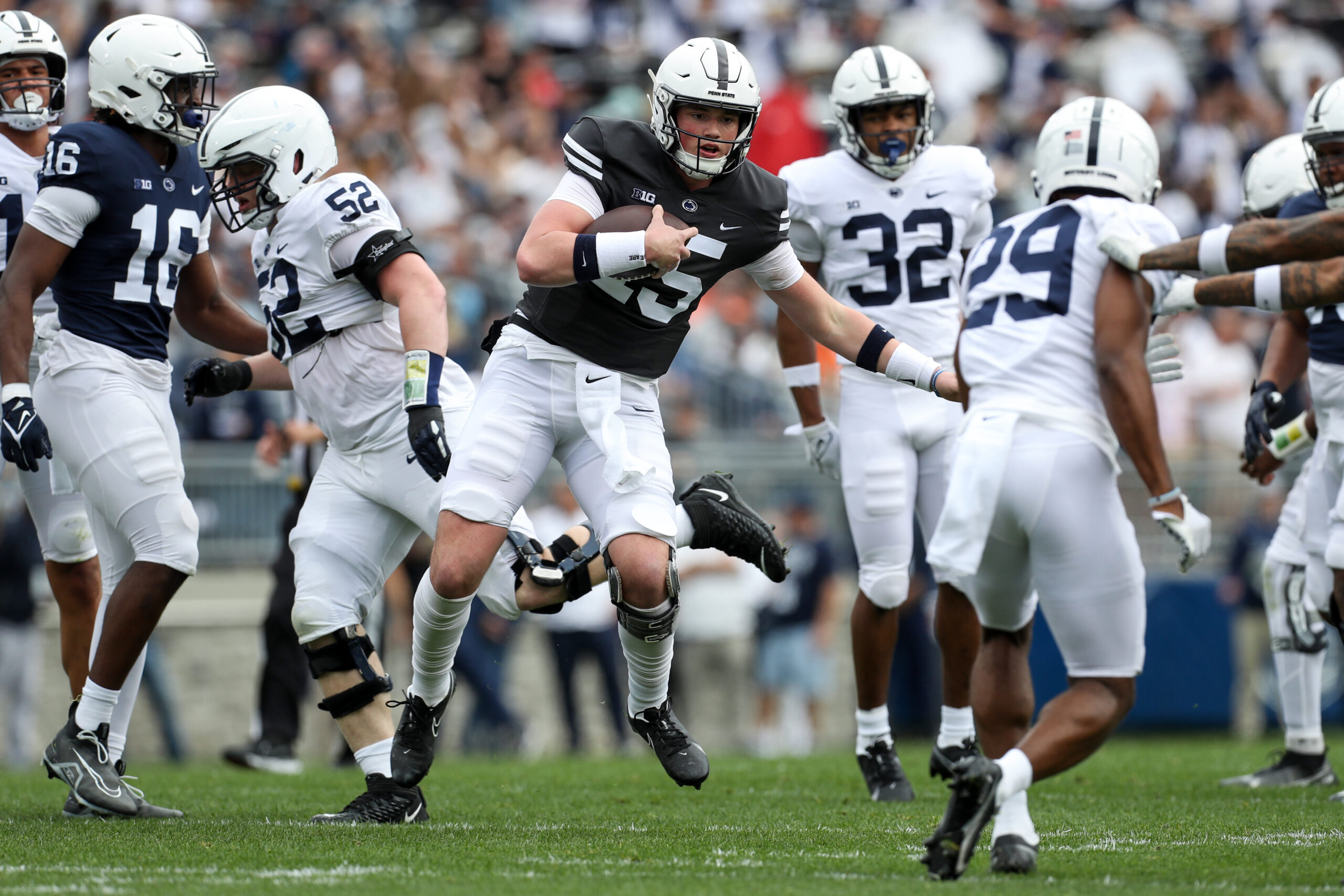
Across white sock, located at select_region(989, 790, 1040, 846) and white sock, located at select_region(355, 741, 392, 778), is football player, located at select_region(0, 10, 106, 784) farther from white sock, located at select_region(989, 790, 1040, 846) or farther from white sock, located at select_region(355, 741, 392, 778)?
white sock, located at select_region(989, 790, 1040, 846)

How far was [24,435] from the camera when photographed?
202 inches

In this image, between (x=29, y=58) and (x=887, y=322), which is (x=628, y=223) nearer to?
(x=887, y=322)

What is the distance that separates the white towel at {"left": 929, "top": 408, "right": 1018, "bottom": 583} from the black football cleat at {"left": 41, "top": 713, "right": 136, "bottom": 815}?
110 inches

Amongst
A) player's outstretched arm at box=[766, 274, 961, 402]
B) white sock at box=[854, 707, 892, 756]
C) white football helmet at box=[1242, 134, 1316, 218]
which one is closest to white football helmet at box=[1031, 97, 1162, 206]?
player's outstretched arm at box=[766, 274, 961, 402]

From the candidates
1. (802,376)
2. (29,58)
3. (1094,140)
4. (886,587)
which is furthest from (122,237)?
(1094,140)

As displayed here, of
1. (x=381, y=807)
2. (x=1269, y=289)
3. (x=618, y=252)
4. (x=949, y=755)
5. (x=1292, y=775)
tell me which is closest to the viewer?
(x=1269, y=289)

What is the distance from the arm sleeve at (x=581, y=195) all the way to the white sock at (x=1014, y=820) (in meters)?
2.06

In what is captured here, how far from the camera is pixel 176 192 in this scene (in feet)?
18.4

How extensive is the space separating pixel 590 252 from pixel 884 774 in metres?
2.49

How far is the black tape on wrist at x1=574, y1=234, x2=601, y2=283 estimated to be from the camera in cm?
471

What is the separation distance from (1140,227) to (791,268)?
1.30 metres

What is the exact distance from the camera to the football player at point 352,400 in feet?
17.1

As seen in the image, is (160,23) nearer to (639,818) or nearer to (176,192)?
(176,192)

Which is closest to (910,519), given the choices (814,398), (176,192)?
(814,398)
